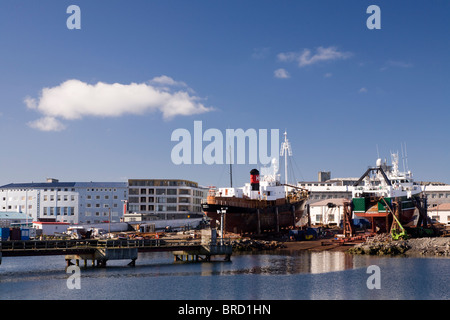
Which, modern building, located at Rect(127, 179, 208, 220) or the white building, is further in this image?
modern building, located at Rect(127, 179, 208, 220)

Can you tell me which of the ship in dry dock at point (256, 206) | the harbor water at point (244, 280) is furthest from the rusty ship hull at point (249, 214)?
the harbor water at point (244, 280)

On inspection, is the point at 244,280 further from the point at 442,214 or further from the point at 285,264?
the point at 442,214

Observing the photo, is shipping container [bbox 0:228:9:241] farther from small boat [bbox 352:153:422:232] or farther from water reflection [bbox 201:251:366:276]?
small boat [bbox 352:153:422:232]

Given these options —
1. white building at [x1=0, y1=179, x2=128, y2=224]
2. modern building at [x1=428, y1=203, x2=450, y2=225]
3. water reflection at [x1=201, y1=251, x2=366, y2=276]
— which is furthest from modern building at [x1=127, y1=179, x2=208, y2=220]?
water reflection at [x1=201, y1=251, x2=366, y2=276]

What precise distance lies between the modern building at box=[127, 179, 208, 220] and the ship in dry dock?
140 feet

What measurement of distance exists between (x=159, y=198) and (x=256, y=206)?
53436 millimetres

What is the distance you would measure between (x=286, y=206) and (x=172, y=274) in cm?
5238

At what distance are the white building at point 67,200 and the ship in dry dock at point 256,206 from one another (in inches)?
1954

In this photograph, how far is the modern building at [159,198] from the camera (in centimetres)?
13700

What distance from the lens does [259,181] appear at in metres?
98.4

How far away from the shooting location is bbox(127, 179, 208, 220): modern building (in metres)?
137

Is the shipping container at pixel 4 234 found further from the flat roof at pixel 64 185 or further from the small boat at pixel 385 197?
the small boat at pixel 385 197
